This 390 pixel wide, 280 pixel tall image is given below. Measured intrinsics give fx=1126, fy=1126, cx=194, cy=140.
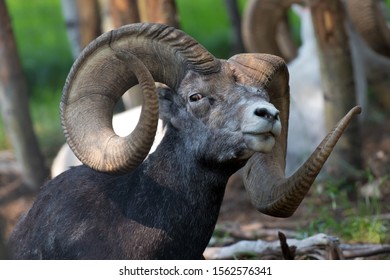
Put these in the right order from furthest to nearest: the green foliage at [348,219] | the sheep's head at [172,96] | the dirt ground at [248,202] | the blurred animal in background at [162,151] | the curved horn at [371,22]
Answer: the curved horn at [371,22], the dirt ground at [248,202], the green foliage at [348,219], the blurred animal in background at [162,151], the sheep's head at [172,96]

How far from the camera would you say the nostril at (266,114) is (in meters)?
5.92

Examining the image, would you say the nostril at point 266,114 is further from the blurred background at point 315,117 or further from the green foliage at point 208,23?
the green foliage at point 208,23

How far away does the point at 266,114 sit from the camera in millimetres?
5949

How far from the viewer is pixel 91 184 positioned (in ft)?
21.9

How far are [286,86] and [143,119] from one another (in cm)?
125

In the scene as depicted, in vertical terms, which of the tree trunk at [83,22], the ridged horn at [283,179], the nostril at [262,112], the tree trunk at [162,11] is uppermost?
the nostril at [262,112]

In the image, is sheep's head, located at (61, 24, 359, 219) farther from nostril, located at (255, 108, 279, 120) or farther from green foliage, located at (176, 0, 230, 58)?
green foliage, located at (176, 0, 230, 58)

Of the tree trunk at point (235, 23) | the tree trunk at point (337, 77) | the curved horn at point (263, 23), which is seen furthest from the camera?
the tree trunk at point (235, 23)

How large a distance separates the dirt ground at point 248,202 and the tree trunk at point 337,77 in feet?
0.81

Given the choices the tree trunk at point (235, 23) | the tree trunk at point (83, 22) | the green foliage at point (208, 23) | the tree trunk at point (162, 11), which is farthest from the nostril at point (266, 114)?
the green foliage at point (208, 23)

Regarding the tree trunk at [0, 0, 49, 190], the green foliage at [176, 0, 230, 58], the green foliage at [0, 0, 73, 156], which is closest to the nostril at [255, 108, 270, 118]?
the tree trunk at [0, 0, 49, 190]

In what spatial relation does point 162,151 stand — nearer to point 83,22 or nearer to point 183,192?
point 183,192
